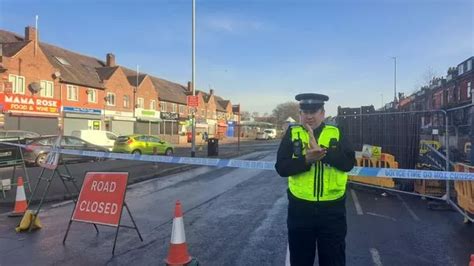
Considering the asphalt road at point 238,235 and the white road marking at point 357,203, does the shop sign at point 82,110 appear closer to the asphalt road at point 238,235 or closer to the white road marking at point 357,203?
the asphalt road at point 238,235

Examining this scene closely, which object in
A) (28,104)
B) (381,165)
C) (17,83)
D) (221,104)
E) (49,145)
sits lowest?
(381,165)

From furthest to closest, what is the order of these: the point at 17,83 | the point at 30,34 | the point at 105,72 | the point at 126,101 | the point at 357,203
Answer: the point at 126,101 → the point at 105,72 → the point at 30,34 → the point at 17,83 → the point at 357,203

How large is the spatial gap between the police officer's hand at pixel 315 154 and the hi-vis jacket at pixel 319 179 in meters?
0.13

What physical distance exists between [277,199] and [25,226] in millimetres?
5822

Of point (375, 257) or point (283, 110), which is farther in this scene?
point (283, 110)

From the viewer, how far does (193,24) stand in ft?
A: 87.5

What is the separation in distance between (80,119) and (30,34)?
29.1 feet

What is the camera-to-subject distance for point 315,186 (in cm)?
364

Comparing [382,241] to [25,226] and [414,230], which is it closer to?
[414,230]

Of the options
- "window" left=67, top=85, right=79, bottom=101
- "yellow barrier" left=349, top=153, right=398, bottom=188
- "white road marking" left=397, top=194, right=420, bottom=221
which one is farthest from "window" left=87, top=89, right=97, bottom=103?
"white road marking" left=397, top=194, right=420, bottom=221

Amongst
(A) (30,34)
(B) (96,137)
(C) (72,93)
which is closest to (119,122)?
(C) (72,93)

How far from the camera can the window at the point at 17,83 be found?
35331mm

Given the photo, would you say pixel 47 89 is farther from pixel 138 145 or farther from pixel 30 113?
pixel 138 145

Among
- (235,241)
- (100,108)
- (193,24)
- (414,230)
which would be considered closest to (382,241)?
(414,230)
